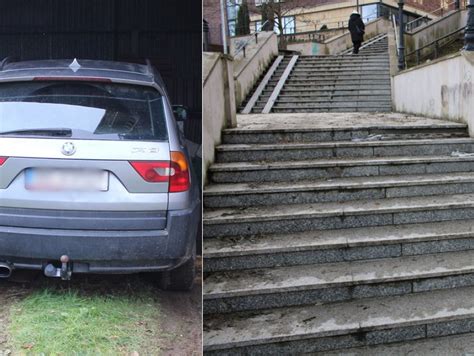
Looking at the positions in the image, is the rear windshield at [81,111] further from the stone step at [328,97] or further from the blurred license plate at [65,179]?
the stone step at [328,97]

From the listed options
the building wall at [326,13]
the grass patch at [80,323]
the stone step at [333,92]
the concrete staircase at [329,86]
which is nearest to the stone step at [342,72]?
the concrete staircase at [329,86]

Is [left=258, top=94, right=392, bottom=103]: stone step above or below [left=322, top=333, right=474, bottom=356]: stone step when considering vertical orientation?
above

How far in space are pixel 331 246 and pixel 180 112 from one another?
7.32 ft

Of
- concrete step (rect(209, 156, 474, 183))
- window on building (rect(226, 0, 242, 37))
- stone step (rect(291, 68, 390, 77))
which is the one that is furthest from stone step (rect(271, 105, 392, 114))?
window on building (rect(226, 0, 242, 37))

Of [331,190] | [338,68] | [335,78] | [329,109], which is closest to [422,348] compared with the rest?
[331,190]

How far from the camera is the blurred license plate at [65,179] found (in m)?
1.59

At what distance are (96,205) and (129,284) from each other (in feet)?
1.11

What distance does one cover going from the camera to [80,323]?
175cm

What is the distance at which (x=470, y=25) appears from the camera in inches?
222

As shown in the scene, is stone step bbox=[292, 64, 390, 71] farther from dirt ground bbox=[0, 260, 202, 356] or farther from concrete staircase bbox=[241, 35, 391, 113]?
dirt ground bbox=[0, 260, 202, 356]

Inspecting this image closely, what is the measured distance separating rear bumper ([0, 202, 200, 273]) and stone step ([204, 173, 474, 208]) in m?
2.33

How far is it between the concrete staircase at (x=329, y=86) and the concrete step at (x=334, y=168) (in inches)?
151

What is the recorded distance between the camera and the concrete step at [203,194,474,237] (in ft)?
12.5

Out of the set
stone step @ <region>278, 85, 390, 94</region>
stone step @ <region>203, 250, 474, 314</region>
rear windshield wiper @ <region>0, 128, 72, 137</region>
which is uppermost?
stone step @ <region>278, 85, 390, 94</region>
